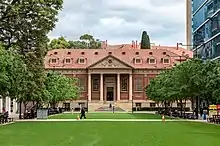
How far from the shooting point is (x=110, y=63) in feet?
468

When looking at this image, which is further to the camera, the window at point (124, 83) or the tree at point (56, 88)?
the window at point (124, 83)

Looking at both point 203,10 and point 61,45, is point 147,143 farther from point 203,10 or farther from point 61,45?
point 61,45

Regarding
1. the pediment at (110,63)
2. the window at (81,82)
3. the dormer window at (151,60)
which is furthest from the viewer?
the dormer window at (151,60)

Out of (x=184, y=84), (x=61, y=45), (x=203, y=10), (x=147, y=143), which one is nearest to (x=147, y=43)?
(x=61, y=45)

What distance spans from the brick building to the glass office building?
40952 millimetres

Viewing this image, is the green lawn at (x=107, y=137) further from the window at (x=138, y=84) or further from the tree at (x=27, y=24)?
the window at (x=138, y=84)

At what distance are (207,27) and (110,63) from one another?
5427 centimetres

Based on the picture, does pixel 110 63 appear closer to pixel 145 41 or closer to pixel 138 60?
pixel 138 60

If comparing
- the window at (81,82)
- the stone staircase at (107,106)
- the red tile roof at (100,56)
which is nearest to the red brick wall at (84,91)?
the window at (81,82)

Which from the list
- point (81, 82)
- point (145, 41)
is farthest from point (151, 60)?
point (145, 41)

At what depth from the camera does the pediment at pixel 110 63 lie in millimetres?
142250

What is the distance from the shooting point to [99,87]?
14588 cm

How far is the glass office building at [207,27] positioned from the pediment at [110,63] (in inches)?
1587

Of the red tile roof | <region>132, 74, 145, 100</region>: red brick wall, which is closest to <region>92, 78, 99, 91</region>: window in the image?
the red tile roof
